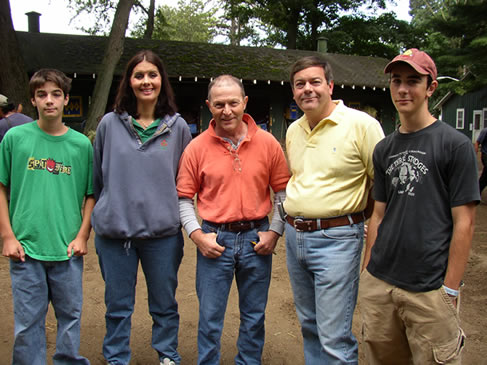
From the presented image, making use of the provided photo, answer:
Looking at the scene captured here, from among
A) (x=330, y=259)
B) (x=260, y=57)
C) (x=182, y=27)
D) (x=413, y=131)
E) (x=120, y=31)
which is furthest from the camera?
(x=182, y=27)

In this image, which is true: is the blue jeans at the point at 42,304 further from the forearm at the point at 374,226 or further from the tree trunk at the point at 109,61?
the tree trunk at the point at 109,61

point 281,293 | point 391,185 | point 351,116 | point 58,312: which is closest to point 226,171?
point 351,116

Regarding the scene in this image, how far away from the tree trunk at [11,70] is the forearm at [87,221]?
23.5ft

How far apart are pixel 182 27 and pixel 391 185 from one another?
5800 cm

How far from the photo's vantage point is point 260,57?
17.0 metres

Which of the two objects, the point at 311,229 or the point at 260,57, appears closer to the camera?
the point at 311,229

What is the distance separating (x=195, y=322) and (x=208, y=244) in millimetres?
1565

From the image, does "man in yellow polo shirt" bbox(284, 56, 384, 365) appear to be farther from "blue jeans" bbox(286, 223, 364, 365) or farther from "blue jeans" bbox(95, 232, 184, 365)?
"blue jeans" bbox(95, 232, 184, 365)

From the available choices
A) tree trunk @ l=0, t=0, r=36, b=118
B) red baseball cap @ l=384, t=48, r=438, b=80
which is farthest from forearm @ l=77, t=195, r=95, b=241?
tree trunk @ l=0, t=0, r=36, b=118

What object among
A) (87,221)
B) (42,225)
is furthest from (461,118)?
(42,225)

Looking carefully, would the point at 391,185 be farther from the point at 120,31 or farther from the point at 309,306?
the point at 120,31

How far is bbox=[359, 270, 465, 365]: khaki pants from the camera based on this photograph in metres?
2.05

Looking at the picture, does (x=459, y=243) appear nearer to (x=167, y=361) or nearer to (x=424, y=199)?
(x=424, y=199)

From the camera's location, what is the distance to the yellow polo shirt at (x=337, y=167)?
7.91 feet
